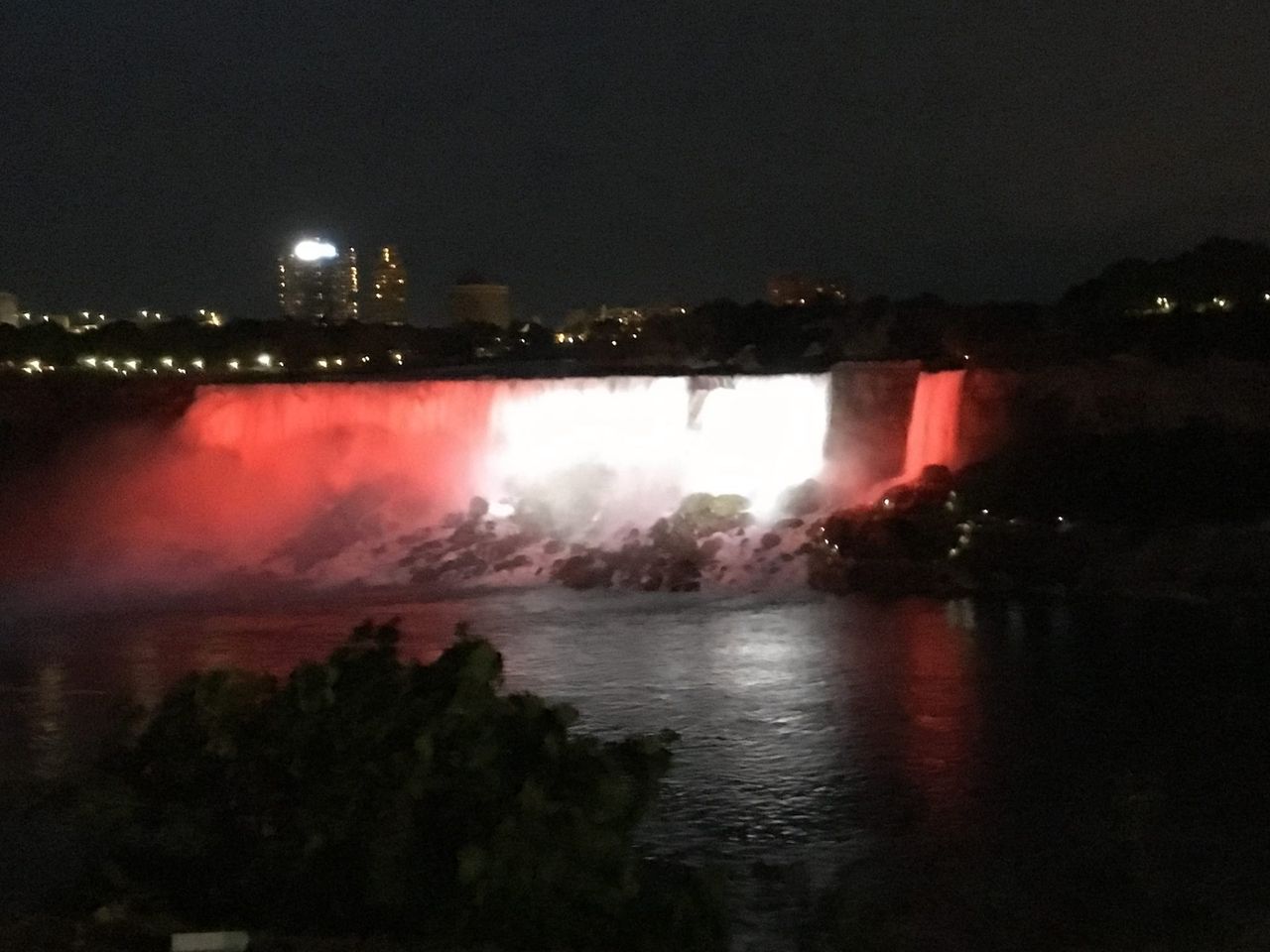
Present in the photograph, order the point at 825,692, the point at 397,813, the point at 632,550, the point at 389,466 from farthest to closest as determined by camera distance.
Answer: the point at 389,466, the point at 632,550, the point at 825,692, the point at 397,813

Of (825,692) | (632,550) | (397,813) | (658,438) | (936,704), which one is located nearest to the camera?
(397,813)

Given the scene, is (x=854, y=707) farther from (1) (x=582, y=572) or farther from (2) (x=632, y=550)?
(2) (x=632, y=550)

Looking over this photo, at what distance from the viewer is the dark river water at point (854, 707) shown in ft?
28.4

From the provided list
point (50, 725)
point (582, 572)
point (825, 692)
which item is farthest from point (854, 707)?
point (582, 572)

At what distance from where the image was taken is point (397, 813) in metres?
5.86

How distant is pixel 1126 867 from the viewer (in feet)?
26.5

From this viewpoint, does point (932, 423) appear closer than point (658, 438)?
Yes

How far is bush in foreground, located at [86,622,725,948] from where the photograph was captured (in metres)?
5.66

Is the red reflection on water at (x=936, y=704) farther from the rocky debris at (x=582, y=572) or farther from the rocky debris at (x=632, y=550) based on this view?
the rocky debris at (x=582, y=572)

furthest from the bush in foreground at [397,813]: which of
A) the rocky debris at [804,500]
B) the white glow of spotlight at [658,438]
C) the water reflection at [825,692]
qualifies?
the white glow of spotlight at [658,438]

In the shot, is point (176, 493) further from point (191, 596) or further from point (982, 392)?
point (982, 392)

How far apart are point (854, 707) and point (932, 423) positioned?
43.2 feet

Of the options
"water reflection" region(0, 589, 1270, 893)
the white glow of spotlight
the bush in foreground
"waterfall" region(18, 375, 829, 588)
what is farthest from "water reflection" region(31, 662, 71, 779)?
the white glow of spotlight

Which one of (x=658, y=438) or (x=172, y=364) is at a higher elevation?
(x=172, y=364)
